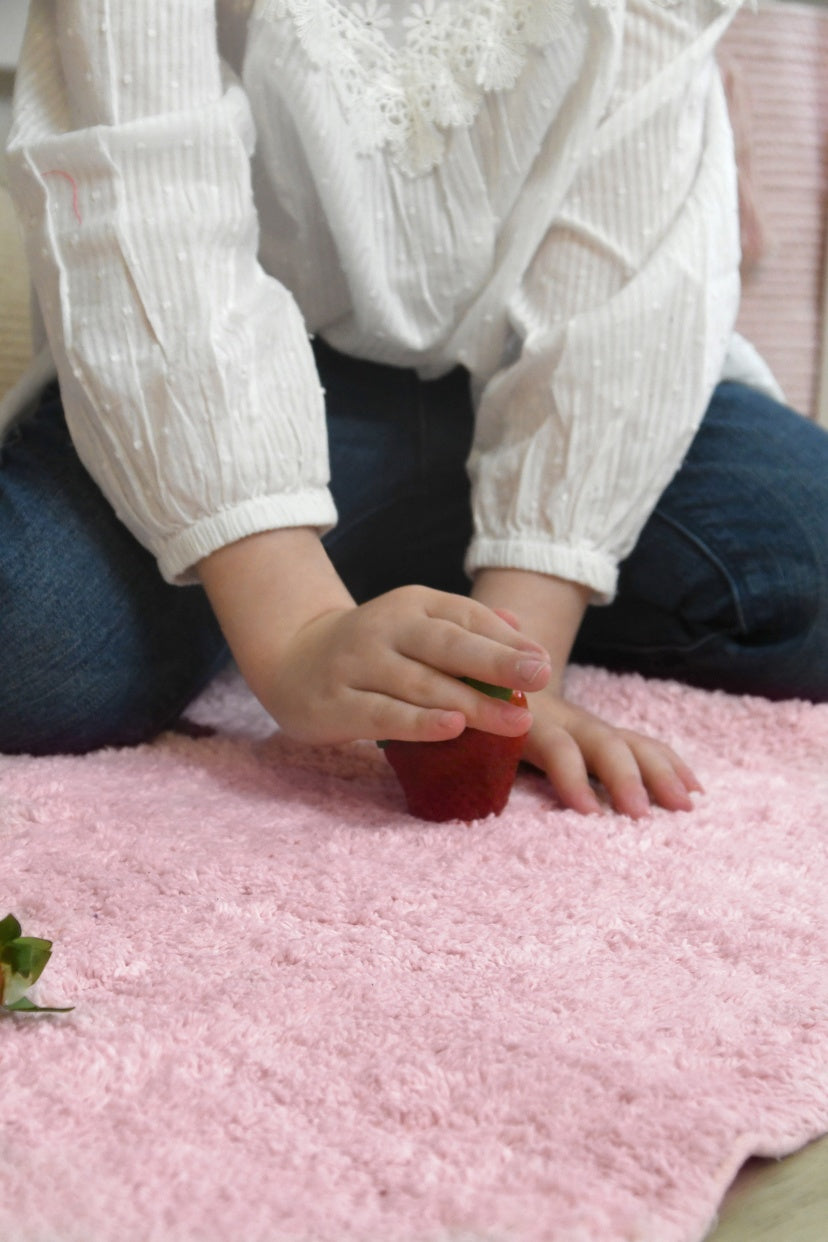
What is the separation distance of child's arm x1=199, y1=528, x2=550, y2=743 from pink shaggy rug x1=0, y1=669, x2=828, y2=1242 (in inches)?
1.9

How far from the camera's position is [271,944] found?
43 centimetres

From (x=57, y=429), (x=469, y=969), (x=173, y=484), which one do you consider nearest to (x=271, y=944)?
(x=469, y=969)

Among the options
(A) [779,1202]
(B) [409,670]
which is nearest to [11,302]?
(B) [409,670]

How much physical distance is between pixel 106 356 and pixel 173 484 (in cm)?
8

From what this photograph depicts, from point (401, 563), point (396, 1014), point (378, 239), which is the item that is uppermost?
point (378, 239)

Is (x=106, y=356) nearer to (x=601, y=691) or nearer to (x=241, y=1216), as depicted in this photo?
(x=601, y=691)

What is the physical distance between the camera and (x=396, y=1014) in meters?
0.38

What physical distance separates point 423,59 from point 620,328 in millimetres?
200

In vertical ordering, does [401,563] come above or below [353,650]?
below

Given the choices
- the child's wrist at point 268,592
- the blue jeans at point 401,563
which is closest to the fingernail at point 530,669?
the child's wrist at point 268,592

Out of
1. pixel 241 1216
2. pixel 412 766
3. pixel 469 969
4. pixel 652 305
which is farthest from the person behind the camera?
pixel 652 305

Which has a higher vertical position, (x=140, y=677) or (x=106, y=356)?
(x=106, y=356)

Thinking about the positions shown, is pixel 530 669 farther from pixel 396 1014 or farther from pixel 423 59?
pixel 423 59

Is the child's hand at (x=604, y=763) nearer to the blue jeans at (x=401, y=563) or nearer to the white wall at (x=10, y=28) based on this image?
the blue jeans at (x=401, y=563)
